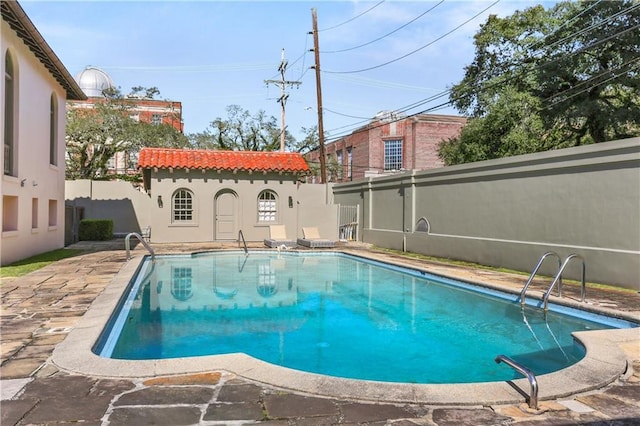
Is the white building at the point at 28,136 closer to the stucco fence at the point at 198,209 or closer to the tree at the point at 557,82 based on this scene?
the stucco fence at the point at 198,209

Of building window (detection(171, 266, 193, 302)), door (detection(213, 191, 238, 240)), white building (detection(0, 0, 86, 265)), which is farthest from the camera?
door (detection(213, 191, 238, 240))

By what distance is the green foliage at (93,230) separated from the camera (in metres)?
20.0

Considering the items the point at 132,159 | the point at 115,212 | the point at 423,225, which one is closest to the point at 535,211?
the point at 423,225

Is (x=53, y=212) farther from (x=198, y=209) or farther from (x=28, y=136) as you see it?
(x=198, y=209)

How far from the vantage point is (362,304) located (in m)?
9.48

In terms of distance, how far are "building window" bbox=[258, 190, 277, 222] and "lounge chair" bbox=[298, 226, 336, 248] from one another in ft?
7.26

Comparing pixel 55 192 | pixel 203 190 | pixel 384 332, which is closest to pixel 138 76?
pixel 203 190

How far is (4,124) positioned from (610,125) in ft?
Result: 76.1

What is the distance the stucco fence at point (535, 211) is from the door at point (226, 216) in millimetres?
7551

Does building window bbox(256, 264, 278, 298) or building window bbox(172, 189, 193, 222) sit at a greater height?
building window bbox(172, 189, 193, 222)

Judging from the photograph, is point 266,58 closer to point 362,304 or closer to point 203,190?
point 203,190

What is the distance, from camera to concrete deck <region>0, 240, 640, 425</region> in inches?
128

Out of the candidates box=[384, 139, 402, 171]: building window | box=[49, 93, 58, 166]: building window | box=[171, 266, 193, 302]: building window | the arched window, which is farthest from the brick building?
box=[171, 266, 193, 302]: building window

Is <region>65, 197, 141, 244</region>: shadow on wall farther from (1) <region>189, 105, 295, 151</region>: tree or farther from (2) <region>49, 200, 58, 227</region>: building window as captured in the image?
(1) <region>189, 105, 295, 151</region>: tree
